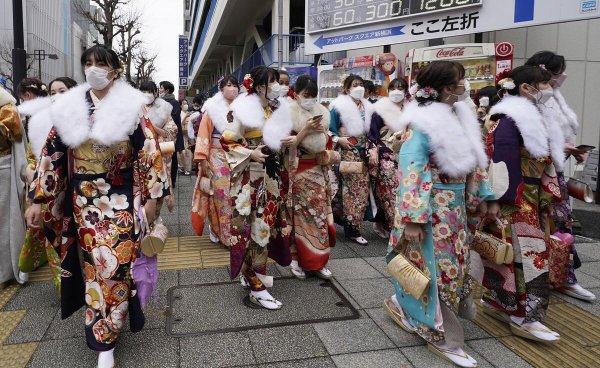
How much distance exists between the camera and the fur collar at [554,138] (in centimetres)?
320

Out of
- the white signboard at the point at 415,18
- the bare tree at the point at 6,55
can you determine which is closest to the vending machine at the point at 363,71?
the white signboard at the point at 415,18

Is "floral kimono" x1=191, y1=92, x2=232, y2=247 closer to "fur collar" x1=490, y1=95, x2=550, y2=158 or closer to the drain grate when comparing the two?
the drain grate

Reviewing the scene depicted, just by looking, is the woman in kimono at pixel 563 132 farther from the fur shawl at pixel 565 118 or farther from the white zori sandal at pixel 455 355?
the white zori sandal at pixel 455 355

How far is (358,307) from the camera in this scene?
3.58 metres

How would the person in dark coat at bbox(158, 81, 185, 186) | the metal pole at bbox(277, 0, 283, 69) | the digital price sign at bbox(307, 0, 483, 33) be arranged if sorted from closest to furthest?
1. the digital price sign at bbox(307, 0, 483, 33)
2. the person in dark coat at bbox(158, 81, 185, 186)
3. the metal pole at bbox(277, 0, 283, 69)

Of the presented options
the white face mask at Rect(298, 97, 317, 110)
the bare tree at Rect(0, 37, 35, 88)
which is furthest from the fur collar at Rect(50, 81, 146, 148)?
the bare tree at Rect(0, 37, 35, 88)

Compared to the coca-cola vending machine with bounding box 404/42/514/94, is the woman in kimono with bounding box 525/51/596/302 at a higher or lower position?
lower

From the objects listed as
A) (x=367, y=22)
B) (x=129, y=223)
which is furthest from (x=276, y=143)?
(x=367, y=22)

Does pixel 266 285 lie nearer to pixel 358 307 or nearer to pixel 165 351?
pixel 358 307

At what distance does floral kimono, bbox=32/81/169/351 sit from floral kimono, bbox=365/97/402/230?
10.1 feet

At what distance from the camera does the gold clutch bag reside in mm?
2705

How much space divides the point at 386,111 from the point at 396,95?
0.72 feet

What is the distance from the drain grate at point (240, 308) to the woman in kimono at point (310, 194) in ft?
0.83

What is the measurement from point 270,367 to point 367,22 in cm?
771
